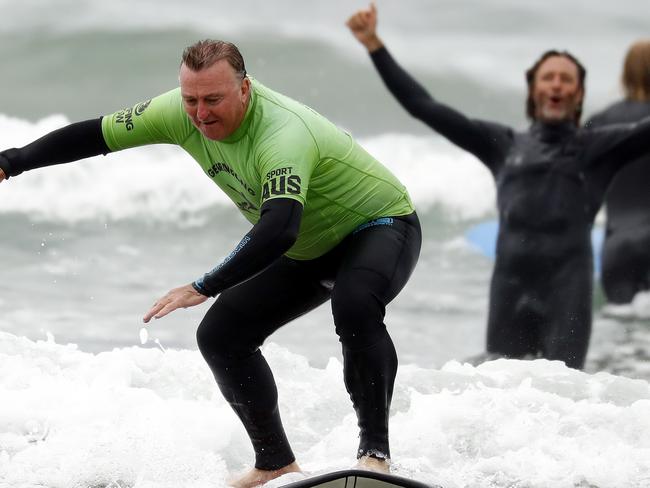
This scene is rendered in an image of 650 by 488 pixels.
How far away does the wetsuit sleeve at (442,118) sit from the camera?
6980 mm

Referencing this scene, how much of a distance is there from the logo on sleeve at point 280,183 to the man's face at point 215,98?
0.87ft

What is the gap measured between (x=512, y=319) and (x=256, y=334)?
9.03ft

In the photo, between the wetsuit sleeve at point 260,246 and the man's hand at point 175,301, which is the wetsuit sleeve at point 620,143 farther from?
the man's hand at point 175,301

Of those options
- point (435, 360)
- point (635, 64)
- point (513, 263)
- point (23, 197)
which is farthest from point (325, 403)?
point (23, 197)

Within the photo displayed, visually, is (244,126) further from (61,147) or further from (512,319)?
(512,319)

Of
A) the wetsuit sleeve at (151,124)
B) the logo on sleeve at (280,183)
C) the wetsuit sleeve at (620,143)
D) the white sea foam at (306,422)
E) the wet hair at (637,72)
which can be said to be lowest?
the white sea foam at (306,422)

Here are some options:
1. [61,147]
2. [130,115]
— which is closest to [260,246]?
[130,115]

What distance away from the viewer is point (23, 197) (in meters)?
16.1

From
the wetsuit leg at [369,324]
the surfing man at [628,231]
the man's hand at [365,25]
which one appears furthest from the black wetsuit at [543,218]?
the wetsuit leg at [369,324]

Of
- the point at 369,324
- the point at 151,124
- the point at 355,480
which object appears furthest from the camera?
the point at 151,124

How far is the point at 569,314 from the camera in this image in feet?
22.7

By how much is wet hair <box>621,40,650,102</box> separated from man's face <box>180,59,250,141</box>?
14.6ft

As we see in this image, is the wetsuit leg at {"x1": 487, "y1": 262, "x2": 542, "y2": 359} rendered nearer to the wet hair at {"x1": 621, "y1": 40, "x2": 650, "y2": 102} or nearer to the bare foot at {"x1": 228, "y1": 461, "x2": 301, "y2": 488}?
the wet hair at {"x1": 621, "y1": 40, "x2": 650, "y2": 102}

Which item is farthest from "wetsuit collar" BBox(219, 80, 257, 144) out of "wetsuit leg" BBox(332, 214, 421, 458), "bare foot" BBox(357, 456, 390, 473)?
"bare foot" BBox(357, 456, 390, 473)
